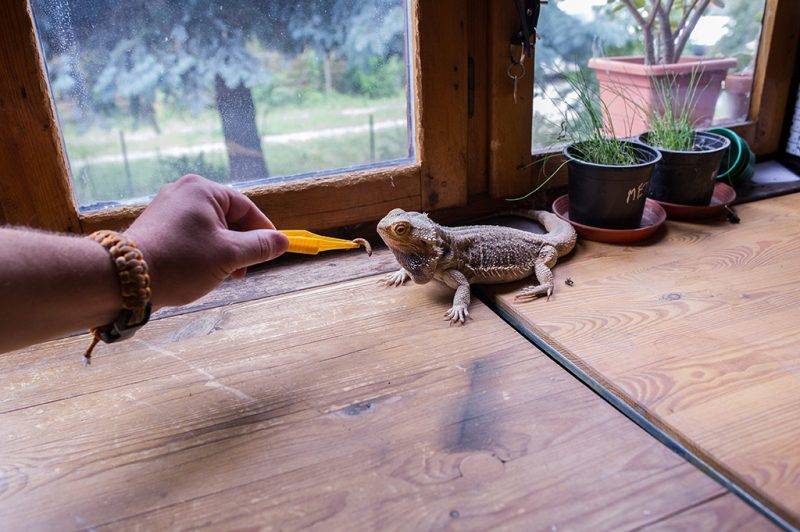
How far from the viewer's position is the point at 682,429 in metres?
0.94

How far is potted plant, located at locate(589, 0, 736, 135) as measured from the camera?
1.88 m

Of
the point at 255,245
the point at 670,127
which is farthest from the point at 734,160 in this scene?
the point at 255,245

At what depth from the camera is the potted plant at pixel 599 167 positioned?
61.1 inches

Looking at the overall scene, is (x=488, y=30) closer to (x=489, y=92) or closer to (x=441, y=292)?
(x=489, y=92)

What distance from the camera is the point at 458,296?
52.6 inches

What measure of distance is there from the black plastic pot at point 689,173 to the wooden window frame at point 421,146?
278 mm

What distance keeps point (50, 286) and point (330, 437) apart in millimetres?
450

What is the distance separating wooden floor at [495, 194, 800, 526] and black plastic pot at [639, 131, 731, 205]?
0.10 metres

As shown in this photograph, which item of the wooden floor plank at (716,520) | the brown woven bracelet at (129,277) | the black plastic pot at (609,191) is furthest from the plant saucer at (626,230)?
the brown woven bracelet at (129,277)

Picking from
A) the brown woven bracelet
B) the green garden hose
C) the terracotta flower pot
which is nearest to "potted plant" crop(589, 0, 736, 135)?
the terracotta flower pot

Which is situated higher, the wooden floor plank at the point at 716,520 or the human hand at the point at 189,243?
the human hand at the point at 189,243

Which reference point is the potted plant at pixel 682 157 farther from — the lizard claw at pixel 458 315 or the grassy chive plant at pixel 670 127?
the lizard claw at pixel 458 315

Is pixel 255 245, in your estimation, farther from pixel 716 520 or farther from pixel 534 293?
pixel 716 520

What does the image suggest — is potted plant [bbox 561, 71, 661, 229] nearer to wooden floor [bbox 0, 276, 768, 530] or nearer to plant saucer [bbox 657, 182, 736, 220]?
plant saucer [bbox 657, 182, 736, 220]
